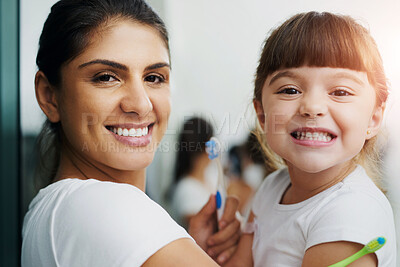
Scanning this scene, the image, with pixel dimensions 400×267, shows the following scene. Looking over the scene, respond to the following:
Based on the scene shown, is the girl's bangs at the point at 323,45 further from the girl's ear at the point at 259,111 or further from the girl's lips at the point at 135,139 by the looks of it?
the girl's lips at the point at 135,139

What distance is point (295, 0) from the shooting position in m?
0.67

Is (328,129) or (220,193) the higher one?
(328,129)

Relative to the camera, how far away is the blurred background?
625mm

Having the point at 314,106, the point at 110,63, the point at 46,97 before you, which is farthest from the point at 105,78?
the point at 314,106

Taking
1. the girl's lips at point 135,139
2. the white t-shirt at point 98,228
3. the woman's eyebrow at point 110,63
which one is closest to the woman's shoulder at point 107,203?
the white t-shirt at point 98,228

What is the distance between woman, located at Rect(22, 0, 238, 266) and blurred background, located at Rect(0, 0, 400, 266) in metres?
0.08

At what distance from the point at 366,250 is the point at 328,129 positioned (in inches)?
7.5

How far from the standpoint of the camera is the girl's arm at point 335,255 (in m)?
0.57

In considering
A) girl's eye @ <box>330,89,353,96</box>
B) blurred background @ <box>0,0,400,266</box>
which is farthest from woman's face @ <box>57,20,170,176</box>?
girl's eye @ <box>330,89,353,96</box>

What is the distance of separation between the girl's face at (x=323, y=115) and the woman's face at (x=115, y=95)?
25 cm

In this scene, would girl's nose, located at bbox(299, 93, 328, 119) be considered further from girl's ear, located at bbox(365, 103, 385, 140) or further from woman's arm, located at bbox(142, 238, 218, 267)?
woman's arm, located at bbox(142, 238, 218, 267)

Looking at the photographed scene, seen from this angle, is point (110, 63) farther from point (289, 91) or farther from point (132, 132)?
point (289, 91)

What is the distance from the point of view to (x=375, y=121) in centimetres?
63

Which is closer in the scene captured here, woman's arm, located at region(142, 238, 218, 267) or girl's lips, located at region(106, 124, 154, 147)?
woman's arm, located at region(142, 238, 218, 267)
